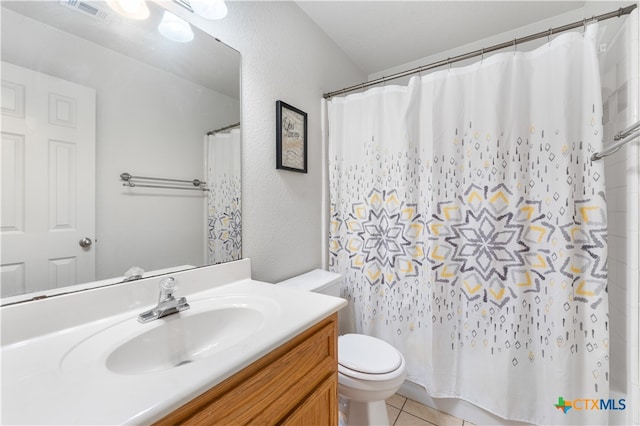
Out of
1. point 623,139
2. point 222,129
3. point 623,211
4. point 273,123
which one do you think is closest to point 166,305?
point 222,129

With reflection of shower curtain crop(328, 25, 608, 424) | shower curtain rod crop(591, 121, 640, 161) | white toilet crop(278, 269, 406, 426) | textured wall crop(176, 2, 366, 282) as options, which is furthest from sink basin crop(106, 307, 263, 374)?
shower curtain rod crop(591, 121, 640, 161)

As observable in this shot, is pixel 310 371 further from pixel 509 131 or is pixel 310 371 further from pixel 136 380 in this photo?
pixel 509 131

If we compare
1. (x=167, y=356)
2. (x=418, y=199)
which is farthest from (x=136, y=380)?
(x=418, y=199)

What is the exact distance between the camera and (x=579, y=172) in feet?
3.78

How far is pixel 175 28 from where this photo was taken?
3.37 feet

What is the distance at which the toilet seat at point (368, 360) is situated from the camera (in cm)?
118

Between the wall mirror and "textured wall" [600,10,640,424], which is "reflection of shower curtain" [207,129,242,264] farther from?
→ "textured wall" [600,10,640,424]

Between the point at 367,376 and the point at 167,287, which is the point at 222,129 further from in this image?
the point at 367,376

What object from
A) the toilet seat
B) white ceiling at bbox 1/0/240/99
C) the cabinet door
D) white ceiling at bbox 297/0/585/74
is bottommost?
the toilet seat

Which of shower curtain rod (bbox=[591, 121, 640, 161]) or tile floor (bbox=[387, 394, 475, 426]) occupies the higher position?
Answer: shower curtain rod (bbox=[591, 121, 640, 161])

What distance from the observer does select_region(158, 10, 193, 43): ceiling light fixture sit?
3.27 ft
